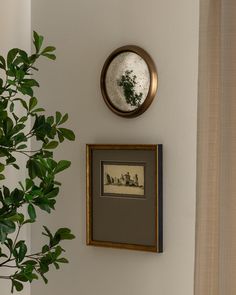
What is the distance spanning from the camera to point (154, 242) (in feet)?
9.64

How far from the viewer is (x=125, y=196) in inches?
120

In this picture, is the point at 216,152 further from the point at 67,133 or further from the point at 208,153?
the point at 67,133

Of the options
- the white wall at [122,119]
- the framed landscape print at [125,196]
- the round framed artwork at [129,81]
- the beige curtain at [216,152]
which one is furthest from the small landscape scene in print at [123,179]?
the beige curtain at [216,152]

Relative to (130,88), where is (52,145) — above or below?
below

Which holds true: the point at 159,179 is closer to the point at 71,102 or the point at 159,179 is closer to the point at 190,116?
the point at 190,116

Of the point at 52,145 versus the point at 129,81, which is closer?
the point at 52,145

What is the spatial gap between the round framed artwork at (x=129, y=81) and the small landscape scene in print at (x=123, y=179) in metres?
0.22

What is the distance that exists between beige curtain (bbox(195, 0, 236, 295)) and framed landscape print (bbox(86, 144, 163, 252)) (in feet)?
0.99

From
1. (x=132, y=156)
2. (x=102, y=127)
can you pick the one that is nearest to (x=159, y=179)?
(x=132, y=156)

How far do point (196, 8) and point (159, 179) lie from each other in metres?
0.68

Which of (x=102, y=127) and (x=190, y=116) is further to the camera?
(x=102, y=127)

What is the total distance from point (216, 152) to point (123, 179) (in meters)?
0.53


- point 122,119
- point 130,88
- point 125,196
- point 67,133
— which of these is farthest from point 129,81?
point 125,196

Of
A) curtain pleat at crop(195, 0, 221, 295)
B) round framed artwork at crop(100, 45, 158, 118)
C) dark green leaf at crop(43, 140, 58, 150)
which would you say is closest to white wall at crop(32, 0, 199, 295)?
round framed artwork at crop(100, 45, 158, 118)
